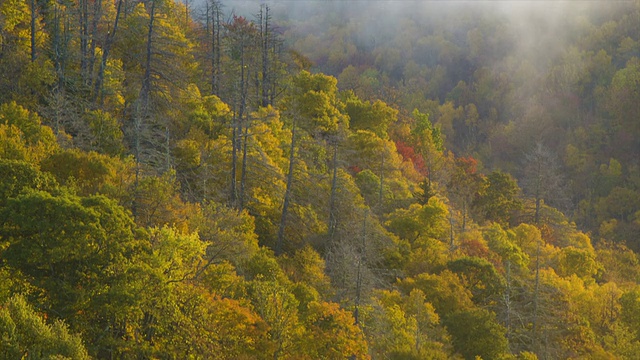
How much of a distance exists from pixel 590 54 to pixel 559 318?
17693 cm

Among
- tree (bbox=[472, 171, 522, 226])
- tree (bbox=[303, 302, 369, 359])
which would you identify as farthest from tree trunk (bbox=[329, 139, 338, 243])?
tree (bbox=[472, 171, 522, 226])

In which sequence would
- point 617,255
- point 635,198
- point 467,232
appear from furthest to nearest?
point 635,198 → point 617,255 → point 467,232

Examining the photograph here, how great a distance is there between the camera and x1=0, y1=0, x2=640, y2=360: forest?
67.5 feet

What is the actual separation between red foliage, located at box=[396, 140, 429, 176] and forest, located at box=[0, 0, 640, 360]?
427 mm

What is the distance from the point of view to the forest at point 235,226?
810 inches

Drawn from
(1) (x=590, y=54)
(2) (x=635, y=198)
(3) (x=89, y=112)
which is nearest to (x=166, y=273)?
(3) (x=89, y=112)

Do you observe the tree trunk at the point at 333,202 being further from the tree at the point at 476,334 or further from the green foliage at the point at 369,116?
the green foliage at the point at 369,116

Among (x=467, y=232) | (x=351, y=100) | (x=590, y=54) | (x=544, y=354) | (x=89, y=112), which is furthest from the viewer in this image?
(x=590, y=54)

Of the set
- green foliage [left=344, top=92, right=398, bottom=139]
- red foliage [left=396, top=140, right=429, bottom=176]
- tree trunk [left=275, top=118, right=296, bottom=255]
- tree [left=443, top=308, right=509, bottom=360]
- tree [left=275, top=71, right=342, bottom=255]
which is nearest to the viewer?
tree [left=443, top=308, right=509, bottom=360]

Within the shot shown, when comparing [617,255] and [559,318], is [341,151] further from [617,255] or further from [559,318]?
[617,255]

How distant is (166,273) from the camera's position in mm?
22562

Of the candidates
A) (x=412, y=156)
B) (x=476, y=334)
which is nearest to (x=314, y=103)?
(x=412, y=156)

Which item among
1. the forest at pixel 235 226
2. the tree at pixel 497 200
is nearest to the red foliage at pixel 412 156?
the forest at pixel 235 226

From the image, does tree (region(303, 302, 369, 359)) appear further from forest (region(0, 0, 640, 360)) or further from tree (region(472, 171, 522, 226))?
tree (region(472, 171, 522, 226))
